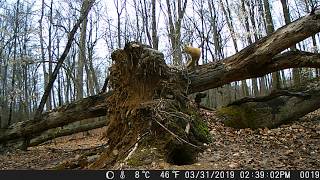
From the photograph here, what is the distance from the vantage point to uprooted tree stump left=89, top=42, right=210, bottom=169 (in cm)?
640

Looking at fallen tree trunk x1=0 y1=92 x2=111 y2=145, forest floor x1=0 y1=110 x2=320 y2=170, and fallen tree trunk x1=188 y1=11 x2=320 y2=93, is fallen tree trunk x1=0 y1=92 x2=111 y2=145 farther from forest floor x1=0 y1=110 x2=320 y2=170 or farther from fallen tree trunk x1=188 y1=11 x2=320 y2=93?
fallen tree trunk x1=188 y1=11 x2=320 y2=93

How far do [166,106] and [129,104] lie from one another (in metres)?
0.90

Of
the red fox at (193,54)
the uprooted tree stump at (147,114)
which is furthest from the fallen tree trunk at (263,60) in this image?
the uprooted tree stump at (147,114)

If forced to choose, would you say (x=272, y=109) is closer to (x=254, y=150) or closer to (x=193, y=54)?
(x=193, y=54)

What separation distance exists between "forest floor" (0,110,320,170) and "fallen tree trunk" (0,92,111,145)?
1.06 meters

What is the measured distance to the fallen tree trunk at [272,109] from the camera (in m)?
9.55

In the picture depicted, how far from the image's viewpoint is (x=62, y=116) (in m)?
10.9

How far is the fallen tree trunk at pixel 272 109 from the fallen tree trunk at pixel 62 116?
3.61m

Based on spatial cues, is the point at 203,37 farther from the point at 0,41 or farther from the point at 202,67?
the point at 202,67

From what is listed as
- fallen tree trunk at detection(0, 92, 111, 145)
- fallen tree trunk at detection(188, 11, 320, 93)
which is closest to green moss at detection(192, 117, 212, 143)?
fallen tree trunk at detection(188, 11, 320, 93)

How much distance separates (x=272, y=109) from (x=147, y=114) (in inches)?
173

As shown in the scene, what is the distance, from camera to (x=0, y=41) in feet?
75.7

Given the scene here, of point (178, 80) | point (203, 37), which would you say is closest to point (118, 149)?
point (178, 80)

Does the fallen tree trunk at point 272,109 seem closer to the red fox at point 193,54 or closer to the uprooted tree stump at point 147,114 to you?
the red fox at point 193,54
